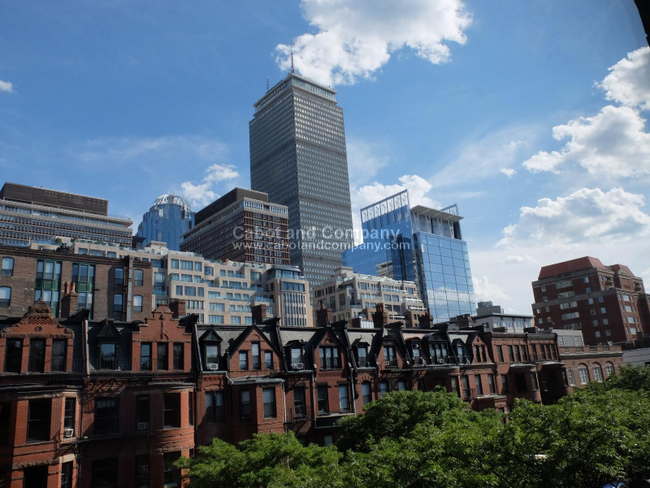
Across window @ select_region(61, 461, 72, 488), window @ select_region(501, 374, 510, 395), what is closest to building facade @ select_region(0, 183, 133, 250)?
window @ select_region(501, 374, 510, 395)

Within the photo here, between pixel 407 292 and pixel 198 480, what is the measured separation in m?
168

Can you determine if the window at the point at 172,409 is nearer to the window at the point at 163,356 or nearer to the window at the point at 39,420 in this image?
the window at the point at 163,356

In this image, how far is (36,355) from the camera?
33031mm

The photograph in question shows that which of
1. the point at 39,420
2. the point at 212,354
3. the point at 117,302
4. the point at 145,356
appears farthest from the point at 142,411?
the point at 117,302

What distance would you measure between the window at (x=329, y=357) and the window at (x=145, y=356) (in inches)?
586

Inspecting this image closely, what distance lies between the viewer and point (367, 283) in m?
177

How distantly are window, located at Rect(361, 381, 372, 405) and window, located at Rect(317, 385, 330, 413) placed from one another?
411cm

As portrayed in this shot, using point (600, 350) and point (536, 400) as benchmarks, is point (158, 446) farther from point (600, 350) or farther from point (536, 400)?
point (600, 350)

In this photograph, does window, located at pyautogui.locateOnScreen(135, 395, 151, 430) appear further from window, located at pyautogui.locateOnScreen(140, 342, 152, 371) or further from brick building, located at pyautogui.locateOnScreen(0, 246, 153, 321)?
brick building, located at pyautogui.locateOnScreen(0, 246, 153, 321)

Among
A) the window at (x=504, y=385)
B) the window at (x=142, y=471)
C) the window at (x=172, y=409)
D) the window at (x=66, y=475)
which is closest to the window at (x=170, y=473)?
the window at (x=142, y=471)

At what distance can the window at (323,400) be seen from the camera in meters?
44.2

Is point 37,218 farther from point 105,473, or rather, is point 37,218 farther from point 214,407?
point 105,473

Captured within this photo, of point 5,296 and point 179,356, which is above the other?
point 5,296

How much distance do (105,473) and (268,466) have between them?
1446 centimetres
